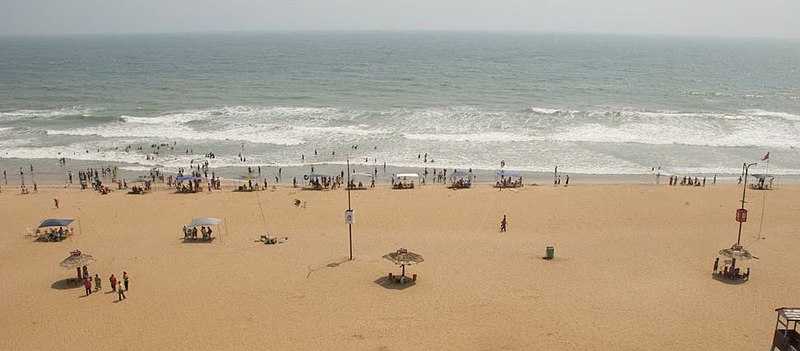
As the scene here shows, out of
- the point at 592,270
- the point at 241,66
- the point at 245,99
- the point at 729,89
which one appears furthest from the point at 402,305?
the point at 241,66

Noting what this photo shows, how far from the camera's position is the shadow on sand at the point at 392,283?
18.1 meters

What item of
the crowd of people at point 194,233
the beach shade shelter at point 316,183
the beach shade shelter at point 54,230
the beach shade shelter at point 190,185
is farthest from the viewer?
the beach shade shelter at point 316,183

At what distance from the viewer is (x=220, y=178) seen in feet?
112

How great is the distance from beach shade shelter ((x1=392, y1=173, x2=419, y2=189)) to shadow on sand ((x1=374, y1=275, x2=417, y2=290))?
41.9 ft

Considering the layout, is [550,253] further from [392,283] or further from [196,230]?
[196,230]

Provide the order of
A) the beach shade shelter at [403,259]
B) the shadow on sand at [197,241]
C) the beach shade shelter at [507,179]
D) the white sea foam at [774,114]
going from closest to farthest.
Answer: the beach shade shelter at [403,259] < the shadow on sand at [197,241] < the beach shade shelter at [507,179] < the white sea foam at [774,114]

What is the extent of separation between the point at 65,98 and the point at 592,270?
61.2m

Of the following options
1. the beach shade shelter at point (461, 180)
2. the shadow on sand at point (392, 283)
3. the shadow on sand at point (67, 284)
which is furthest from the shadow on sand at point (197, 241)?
the beach shade shelter at point (461, 180)

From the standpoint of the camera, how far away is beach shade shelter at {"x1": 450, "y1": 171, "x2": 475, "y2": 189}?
31.2m

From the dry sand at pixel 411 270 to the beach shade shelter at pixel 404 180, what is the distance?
2639mm

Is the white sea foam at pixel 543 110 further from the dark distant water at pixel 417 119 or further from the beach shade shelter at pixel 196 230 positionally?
the beach shade shelter at pixel 196 230

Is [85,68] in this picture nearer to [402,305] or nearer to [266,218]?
[266,218]

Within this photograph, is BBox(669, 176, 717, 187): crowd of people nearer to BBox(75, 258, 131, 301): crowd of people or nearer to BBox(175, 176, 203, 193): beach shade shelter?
BBox(175, 176, 203, 193): beach shade shelter

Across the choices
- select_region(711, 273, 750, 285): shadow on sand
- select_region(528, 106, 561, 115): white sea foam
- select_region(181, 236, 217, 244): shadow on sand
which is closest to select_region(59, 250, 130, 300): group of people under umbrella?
select_region(181, 236, 217, 244): shadow on sand
